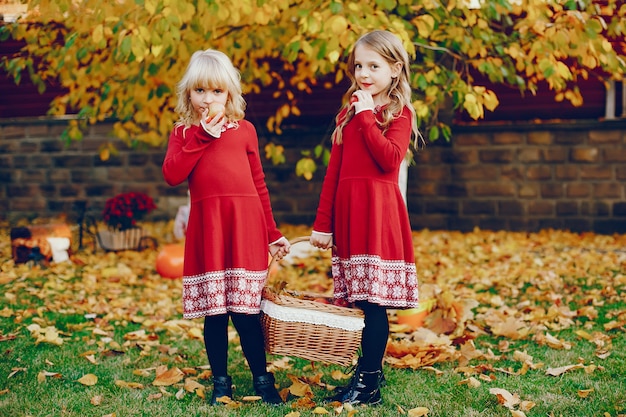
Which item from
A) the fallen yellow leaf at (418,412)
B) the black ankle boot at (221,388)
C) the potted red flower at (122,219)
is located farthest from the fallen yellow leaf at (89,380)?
the potted red flower at (122,219)

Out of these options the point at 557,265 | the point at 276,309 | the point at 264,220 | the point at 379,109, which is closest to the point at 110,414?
the point at 276,309

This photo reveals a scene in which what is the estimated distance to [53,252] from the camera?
653 cm

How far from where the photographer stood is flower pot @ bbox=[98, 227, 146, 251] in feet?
23.7

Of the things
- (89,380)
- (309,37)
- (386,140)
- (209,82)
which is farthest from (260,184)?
(309,37)

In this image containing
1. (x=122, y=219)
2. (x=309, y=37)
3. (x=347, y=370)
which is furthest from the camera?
(x=122, y=219)

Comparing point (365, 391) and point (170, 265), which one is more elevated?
point (170, 265)

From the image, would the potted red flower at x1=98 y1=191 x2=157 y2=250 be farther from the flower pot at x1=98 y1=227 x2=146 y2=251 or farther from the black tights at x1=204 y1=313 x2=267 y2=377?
the black tights at x1=204 y1=313 x2=267 y2=377

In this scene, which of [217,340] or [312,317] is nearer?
[312,317]

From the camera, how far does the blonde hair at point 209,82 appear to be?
3.02m

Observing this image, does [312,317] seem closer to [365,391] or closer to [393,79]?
[365,391]

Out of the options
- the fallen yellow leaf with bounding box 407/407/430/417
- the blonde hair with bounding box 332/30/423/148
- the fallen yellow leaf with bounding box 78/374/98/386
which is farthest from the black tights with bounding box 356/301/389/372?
the fallen yellow leaf with bounding box 78/374/98/386

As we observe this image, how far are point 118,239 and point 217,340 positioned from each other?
14.3 feet

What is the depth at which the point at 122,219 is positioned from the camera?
7.23m

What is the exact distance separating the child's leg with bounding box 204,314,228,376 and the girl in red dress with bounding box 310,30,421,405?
1.86 ft
